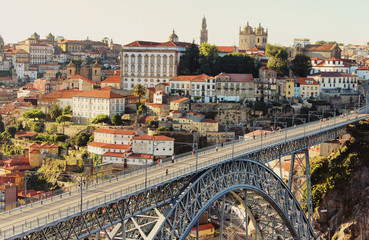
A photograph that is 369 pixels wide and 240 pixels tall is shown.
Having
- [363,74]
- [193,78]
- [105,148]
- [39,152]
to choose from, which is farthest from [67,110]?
[363,74]

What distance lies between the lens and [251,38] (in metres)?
118

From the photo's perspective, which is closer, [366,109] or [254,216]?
[254,216]

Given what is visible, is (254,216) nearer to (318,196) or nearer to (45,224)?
(318,196)

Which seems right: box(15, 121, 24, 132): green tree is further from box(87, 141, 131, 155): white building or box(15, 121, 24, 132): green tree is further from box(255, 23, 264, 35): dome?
box(255, 23, 264, 35): dome

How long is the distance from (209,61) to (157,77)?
9.02 meters

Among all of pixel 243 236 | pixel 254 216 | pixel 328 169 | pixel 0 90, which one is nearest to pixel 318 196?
pixel 328 169

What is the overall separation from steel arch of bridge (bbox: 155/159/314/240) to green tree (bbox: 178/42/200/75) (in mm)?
42135

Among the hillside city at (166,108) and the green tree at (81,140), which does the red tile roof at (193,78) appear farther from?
the green tree at (81,140)

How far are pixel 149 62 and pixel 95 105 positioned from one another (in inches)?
544

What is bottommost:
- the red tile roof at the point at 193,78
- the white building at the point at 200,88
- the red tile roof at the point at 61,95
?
the red tile roof at the point at 61,95

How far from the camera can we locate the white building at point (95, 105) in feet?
252

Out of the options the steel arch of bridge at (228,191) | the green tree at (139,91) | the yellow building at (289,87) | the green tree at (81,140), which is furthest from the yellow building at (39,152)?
the yellow building at (289,87)

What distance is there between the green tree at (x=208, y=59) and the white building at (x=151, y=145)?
22.2 metres

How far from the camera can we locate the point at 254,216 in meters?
45.3
